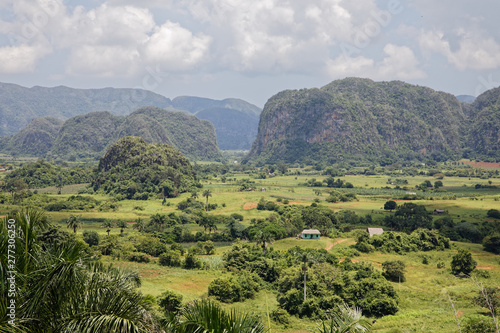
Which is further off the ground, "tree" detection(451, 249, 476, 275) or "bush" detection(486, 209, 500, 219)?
"bush" detection(486, 209, 500, 219)

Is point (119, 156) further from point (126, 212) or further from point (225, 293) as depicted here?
point (225, 293)

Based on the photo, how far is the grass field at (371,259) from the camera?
28797 mm

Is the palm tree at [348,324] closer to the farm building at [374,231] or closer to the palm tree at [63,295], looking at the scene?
the palm tree at [63,295]

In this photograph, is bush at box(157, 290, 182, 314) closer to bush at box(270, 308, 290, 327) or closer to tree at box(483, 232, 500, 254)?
bush at box(270, 308, 290, 327)

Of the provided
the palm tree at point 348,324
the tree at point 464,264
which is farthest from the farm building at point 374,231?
the palm tree at point 348,324

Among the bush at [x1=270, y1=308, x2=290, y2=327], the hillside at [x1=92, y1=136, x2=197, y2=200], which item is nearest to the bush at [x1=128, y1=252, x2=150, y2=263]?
the bush at [x1=270, y1=308, x2=290, y2=327]

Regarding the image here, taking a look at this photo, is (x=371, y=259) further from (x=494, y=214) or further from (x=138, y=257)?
(x=494, y=214)

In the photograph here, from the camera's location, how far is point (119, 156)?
377 feet

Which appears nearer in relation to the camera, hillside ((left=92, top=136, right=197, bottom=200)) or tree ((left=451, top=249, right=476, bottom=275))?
tree ((left=451, top=249, right=476, bottom=275))

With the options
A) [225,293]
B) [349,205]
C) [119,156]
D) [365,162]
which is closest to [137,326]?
[225,293]

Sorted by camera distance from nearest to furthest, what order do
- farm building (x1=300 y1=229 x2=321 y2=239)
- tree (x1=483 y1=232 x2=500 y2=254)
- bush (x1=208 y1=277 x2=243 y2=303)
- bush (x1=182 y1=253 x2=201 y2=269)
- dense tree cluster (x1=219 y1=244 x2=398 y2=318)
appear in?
1. dense tree cluster (x1=219 y1=244 x2=398 y2=318)
2. bush (x1=208 y1=277 x2=243 y2=303)
3. bush (x1=182 y1=253 x2=201 y2=269)
4. tree (x1=483 y1=232 x2=500 y2=254)
5. farm building (x1=300 y1=229 x2=321 y2=239)

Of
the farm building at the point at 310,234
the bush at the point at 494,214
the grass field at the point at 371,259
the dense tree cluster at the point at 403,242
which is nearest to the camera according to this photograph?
the grass field at the point at 371,259

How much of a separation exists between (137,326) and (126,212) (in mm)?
72202

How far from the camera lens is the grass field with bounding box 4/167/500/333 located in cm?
2880
